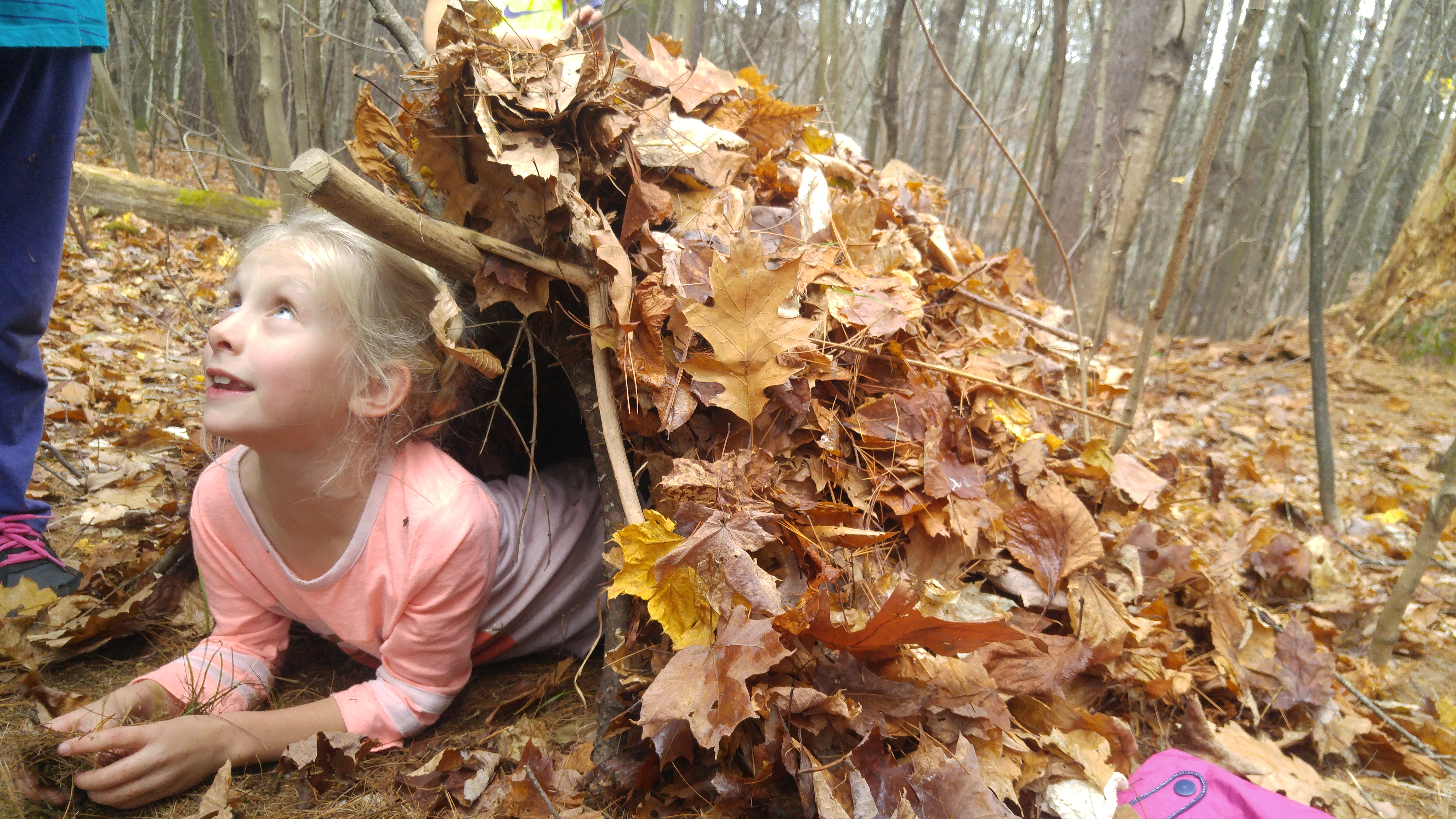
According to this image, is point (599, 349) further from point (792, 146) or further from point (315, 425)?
point (792, 146)

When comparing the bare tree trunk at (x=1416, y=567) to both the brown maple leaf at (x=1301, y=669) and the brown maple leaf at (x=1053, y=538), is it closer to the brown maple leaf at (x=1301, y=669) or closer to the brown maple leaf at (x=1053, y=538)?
the brown maple leaf at (x=1301, y=669)

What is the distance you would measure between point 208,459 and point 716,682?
223 centimetres

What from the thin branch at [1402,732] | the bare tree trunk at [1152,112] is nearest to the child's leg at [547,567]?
the thin branch at [1402,732]

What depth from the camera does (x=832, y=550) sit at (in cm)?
158

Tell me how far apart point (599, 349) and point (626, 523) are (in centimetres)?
38

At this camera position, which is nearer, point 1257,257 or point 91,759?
point 91,759

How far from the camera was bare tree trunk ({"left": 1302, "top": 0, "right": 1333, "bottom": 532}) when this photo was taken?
8.83 ft

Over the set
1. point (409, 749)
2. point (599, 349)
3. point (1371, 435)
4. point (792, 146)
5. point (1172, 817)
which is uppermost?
point (792, 146)

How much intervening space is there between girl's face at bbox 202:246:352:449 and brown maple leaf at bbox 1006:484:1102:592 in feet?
5.36

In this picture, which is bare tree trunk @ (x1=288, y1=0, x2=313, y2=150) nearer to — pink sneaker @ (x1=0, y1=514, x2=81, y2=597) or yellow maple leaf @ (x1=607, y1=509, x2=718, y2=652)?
pink sneaker @ (x1=0, y1=514, x2=81, y2=597)

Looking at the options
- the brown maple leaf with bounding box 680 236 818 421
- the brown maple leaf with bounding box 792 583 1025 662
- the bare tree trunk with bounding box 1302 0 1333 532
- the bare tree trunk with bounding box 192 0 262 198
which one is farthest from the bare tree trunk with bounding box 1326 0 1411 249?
the bare tree trunk with bounding box 192 0 262 198

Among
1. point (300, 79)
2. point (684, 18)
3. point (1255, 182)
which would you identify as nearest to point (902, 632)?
point (684, 18)

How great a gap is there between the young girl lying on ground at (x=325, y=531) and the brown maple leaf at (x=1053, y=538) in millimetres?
1206

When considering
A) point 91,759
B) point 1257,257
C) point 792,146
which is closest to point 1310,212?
point 792,146
